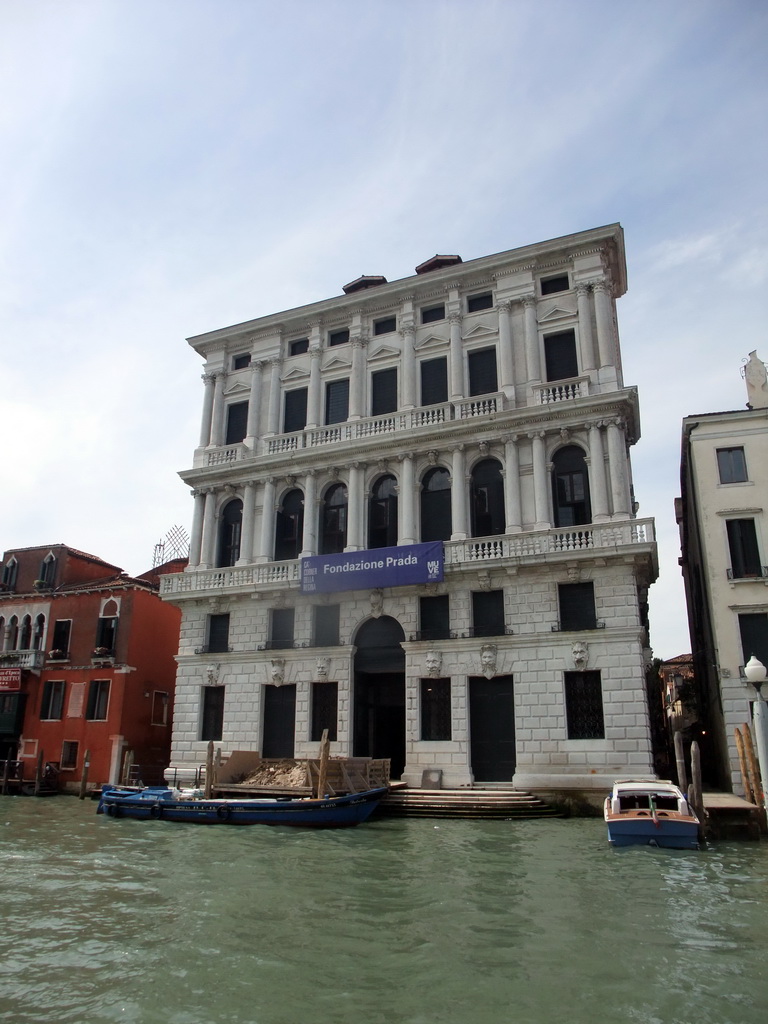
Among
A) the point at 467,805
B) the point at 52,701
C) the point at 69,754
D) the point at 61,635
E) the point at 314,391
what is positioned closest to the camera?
the point at 467,805

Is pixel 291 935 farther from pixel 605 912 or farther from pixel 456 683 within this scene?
pixel 456 683

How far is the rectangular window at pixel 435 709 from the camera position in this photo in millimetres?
21922

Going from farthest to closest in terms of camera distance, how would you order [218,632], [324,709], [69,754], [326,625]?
[69,754] < [218,632] < [326,625] < [324,709]

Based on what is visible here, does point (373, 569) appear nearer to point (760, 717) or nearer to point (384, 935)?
point (760, 717)

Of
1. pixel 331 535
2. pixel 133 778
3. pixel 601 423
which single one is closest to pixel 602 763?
pixel 601 423

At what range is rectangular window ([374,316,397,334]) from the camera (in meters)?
26.8

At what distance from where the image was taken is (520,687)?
2105cm

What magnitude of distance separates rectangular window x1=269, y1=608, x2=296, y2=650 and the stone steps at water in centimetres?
631

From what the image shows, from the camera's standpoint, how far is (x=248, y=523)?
26.4m

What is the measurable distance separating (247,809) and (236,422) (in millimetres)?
14807

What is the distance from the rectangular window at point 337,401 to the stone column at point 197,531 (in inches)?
205

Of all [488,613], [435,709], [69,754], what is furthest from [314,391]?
[69,754]

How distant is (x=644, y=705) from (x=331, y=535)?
10.8 metres

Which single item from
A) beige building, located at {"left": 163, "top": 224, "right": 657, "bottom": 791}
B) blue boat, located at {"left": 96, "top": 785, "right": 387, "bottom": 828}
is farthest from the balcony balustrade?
blue boat, located at {"left": 96, "top": 785, "right": 387, "bottom": 828}
